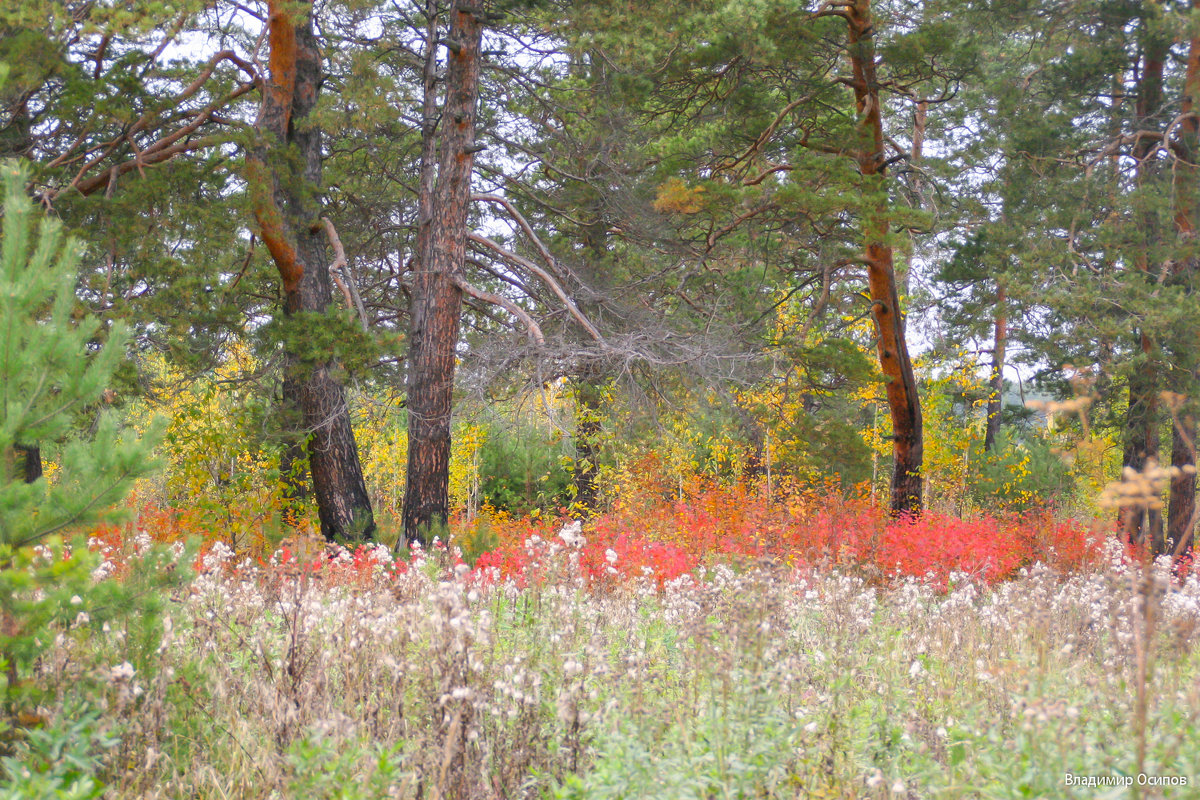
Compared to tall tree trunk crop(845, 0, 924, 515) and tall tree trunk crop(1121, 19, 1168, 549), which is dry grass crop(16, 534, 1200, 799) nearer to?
tall tree trunk crop(845, 0, 924, 515)

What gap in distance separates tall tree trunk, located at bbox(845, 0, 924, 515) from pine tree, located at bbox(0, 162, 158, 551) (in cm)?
744

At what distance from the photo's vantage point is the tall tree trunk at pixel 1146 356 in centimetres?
991

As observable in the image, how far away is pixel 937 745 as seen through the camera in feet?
9.75

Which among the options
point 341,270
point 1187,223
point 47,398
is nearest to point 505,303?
point 341,270

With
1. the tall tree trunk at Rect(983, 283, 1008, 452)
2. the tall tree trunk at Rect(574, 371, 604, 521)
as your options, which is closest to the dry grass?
the tall tree trunk at Rect(574, 371, 604, 521)

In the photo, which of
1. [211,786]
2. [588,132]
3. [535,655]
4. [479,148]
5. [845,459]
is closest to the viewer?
[211,786]

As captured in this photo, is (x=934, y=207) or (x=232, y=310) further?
(x=934, y=207)

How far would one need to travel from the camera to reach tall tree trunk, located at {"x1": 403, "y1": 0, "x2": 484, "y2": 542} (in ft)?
29.3

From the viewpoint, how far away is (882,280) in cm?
1051

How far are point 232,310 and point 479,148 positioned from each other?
120 inches

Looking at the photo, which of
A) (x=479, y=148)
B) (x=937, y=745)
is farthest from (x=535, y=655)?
(x=479, y=148)

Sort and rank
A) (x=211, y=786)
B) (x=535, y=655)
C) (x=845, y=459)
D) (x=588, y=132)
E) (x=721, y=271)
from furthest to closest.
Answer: (x=721, y=271) < (x=845, y=459) < (x=588, y=132) < (x=535, y=655) < (x=211, y=786)

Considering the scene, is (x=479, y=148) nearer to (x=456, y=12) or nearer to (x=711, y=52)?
(x=456, y=12)

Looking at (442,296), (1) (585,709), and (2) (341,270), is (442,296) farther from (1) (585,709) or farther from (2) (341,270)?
(1) (585,709)
